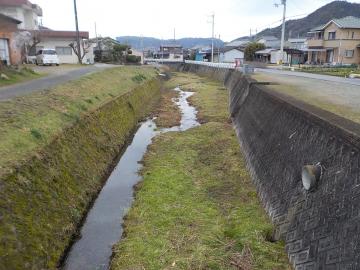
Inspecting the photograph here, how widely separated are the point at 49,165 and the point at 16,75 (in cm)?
1564

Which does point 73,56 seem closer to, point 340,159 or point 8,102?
point 8,102

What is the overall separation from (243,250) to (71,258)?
171 inches

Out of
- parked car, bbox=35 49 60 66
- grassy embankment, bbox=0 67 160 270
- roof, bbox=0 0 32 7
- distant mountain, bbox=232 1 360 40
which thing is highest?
distant mountain, bbox=232 1 360 40

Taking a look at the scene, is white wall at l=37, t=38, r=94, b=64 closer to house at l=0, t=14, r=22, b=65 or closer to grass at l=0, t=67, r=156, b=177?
house at l=0, t=14, r=22, b=65

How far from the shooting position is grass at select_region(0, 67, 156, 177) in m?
10.1

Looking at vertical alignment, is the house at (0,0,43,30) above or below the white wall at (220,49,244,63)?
above

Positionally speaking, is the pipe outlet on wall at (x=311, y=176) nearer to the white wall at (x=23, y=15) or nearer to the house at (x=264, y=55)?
the white wall at (x=23, y=15)

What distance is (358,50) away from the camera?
5138cm

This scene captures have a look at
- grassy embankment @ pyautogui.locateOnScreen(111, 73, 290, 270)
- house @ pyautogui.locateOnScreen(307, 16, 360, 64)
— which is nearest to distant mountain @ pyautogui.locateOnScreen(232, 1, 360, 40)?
house @ pyautogui.locateOnScreen(307, 16, 360, 64)

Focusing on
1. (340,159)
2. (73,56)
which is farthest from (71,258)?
(73,56)

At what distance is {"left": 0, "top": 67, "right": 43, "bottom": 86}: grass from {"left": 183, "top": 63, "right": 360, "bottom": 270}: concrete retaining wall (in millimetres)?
16667

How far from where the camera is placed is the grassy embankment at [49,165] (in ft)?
24.9

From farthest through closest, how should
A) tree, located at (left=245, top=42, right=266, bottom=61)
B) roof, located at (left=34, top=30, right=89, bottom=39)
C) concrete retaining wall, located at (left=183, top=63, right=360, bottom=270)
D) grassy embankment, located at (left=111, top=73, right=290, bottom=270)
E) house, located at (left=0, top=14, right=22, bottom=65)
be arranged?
1. tree, located at (left=245, top=42, right=266, bottom=61)
2. roof, located at (left=34, top=30, right=89, bottom=39)
3. house, located at (left=0, top=14, right=22, bottom=65)
4. grassy embankment, located at (left=111, top=73, right=290, bottom=270)
5. concrete retaining wall, located at (left=183, top=63, right=360, bottom=270)

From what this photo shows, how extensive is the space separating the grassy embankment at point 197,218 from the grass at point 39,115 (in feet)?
12.5
